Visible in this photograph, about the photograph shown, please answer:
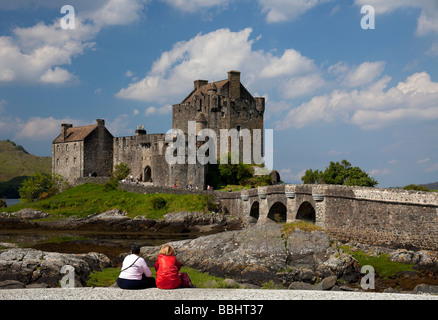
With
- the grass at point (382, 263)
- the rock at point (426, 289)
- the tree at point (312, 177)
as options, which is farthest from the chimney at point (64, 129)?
the rock at point (426, 289)

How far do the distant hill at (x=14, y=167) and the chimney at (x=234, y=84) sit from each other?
99039mm

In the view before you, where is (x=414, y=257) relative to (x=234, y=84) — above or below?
below

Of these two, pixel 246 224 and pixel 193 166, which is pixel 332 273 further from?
pixel 193 166

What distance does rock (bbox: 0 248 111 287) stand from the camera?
18.6 metres

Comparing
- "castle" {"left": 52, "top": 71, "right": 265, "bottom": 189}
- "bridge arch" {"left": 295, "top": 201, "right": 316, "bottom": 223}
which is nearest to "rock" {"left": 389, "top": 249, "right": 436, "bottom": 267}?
"bridge arch" {"left": 295, "top": 201, "right": 316, "bottom": 223}

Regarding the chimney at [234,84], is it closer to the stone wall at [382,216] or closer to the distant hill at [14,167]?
the stone wall at [382,216]

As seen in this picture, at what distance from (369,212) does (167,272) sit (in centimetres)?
1541

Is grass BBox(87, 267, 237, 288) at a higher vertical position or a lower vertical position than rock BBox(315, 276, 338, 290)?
lower

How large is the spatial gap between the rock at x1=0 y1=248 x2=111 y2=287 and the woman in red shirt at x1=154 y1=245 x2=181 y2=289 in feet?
23.9

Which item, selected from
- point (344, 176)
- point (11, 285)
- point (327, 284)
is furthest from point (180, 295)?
point (344, 176)

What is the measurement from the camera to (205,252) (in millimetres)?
24250

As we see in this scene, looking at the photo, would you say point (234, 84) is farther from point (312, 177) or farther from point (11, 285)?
point (11, 285)

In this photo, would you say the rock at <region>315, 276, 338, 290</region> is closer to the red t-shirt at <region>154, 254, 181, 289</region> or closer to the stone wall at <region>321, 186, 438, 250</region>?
the stone wall at <region>321, 186, 438, 250</region>

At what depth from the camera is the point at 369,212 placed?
2381 cm
